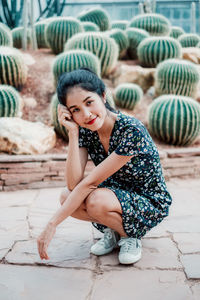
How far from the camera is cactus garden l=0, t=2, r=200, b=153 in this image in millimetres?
4637

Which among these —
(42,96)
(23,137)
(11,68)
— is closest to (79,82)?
(23,137)

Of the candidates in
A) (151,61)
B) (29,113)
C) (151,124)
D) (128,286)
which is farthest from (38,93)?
(128,286)

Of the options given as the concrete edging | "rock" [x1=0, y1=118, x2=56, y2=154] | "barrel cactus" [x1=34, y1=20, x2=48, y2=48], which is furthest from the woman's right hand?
"barrel cactus" [x1=34, y1=20, x2=48, y2=48]

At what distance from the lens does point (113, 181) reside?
6.85ft

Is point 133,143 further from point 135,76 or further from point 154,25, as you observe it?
point 154,25

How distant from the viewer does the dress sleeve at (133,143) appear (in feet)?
6.06

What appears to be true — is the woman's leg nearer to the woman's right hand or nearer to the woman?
the woman

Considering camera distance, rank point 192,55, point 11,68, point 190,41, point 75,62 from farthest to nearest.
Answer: point 190,41 < point 192,55 < point 11,68 < point 75,62

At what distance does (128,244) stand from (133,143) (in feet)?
2.08

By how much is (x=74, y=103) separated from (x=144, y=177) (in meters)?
0.61

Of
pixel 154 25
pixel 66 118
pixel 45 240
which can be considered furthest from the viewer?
pixel 154 25

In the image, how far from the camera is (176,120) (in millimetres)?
4594

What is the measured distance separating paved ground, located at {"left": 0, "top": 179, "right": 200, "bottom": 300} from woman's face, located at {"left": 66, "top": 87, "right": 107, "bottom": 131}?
834mm

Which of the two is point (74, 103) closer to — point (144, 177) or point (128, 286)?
point (144, 177)
